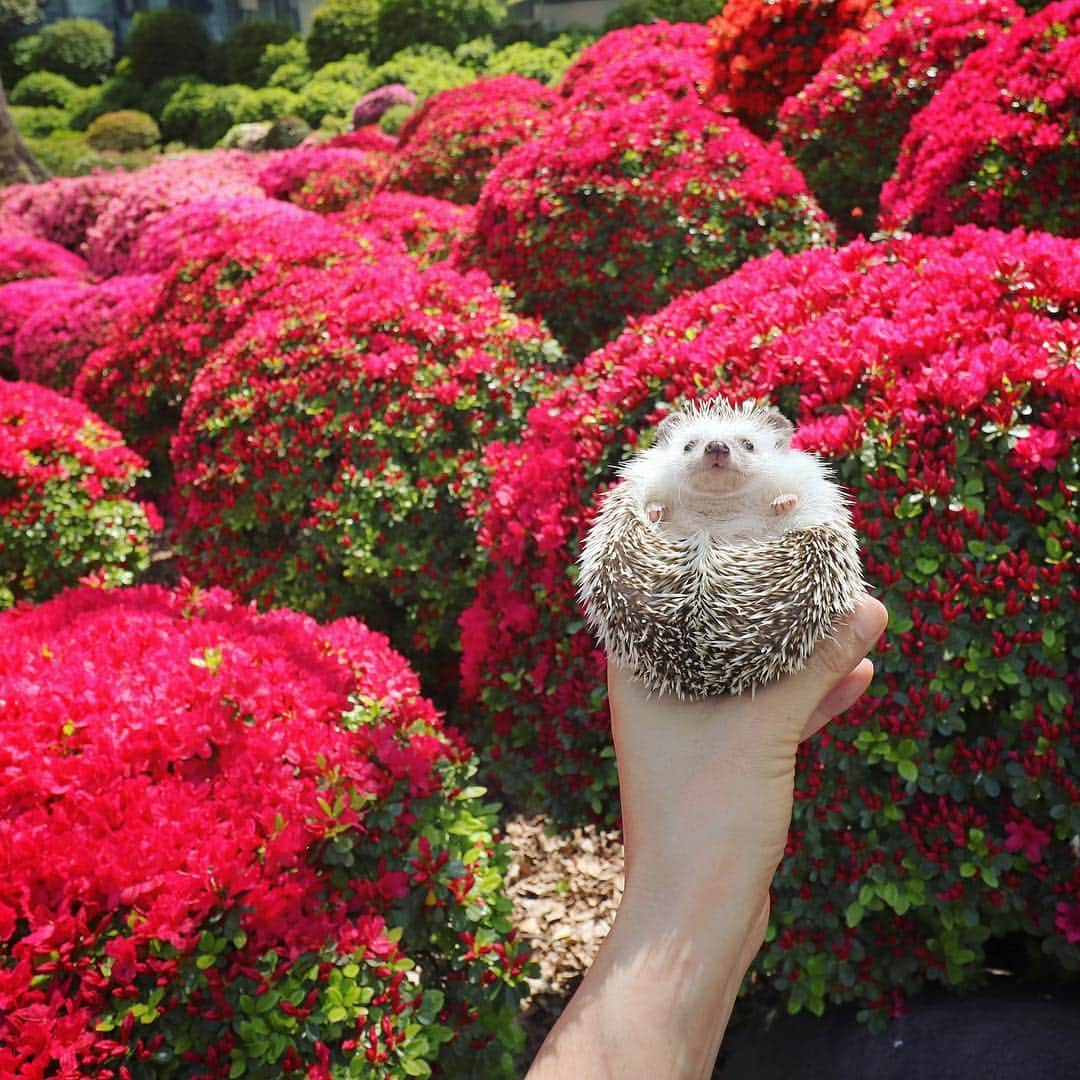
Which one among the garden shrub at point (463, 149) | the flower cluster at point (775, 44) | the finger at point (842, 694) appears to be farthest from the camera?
the garden shrub at point (463, 149)

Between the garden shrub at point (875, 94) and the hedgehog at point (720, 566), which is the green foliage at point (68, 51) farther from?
the hedgehog at point (720, 566)

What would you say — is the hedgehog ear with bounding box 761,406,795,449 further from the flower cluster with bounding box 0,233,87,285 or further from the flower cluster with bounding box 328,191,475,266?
the flower cluster with bounding box 0,233,87,285

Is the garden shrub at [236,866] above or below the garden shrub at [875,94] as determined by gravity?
below

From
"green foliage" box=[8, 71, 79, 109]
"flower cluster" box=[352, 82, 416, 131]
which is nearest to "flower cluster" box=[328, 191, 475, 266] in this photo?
"flower cluster" box=[352, 82, 416, 131]

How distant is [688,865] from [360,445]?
10.8 feet

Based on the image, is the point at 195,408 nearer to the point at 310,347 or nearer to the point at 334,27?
the point at 310,347

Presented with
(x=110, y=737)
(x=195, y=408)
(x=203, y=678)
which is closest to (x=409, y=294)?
(x=195, y=408)

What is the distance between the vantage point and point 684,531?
2.16 m

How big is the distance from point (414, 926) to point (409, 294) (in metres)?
3.58

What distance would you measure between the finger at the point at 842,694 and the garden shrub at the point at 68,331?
7984 mm

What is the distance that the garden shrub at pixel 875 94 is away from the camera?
19.6ft

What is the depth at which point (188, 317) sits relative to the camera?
6629mm

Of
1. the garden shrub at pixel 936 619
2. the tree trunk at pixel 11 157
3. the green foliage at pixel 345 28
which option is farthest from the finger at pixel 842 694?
the green foliage at pixel 345 28

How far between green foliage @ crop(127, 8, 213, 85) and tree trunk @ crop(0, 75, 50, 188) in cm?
1989
